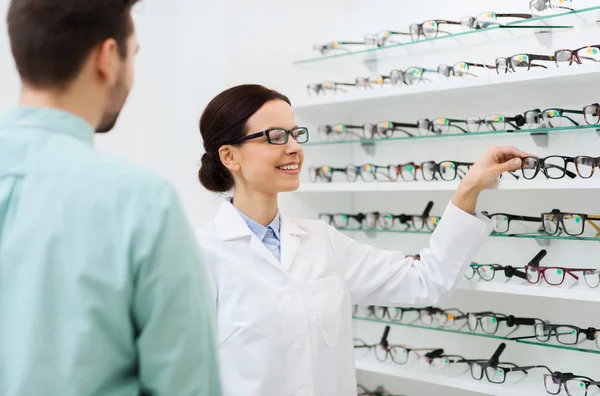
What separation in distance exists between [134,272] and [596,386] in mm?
1633

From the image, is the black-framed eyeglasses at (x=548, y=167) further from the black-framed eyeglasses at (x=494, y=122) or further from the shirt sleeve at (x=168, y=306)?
the shirt sleeve at (x=168, y=306)

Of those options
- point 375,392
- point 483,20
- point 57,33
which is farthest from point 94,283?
point 375,392

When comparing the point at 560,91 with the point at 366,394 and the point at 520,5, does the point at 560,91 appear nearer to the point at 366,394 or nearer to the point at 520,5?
the point at 520,5

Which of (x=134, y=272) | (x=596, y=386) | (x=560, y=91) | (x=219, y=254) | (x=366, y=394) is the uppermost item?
(x=560, y=91)

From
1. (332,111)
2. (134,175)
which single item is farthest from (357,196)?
(134,175)

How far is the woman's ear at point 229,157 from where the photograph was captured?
204cm

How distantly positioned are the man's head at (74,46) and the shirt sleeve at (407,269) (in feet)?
3.89

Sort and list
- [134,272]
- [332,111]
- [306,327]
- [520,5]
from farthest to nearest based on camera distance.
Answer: [332,111] < [520,5] < [306,327] < [134,272]

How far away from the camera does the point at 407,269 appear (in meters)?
2.18

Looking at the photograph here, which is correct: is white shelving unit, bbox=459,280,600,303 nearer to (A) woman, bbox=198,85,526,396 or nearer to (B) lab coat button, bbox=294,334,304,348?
(A) woman, bbox=198,85,526,396

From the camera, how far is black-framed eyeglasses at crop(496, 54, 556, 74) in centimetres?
213

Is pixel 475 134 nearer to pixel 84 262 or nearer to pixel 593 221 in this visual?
pixel 593 221

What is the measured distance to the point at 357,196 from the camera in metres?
2.94

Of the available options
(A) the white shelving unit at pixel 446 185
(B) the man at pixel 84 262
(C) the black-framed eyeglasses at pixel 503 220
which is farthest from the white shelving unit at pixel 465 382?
(B) the man at pixel 84 262
